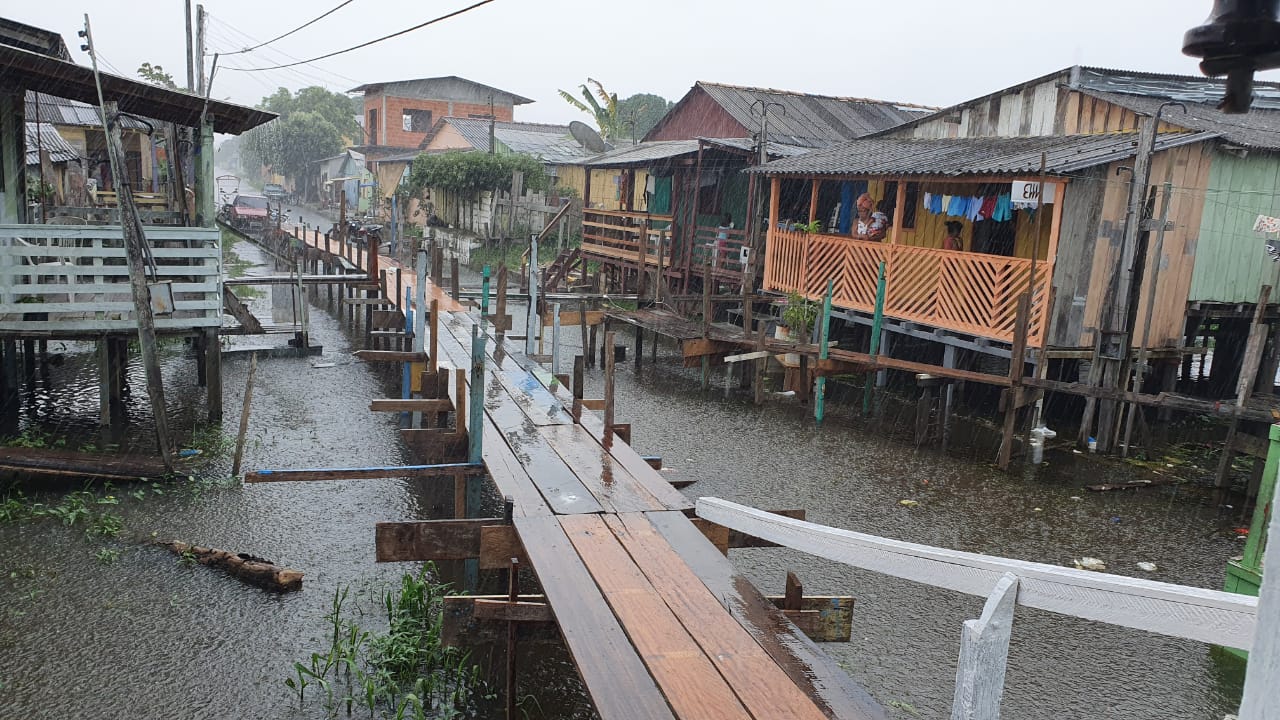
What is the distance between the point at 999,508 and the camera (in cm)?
1042

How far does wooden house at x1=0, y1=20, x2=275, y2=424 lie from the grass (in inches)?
221

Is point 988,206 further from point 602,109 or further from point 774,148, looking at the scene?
point 602,109

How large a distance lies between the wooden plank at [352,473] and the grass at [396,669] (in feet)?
3.17

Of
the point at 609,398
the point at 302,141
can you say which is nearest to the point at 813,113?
the point at 609,398

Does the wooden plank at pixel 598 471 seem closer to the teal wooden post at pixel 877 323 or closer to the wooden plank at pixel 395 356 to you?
the wooden plank at pixel 395 356

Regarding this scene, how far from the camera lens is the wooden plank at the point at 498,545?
5.90m

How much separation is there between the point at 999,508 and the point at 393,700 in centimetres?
696

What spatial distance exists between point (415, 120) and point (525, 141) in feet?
62.7

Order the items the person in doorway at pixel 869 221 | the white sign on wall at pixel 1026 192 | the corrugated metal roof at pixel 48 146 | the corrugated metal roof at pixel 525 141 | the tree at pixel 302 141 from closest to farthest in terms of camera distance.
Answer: the white sign on wall at pixel 1026 192, the person in doorway at pixel 869 221, the corrugated metal roof at pixel 48 146, the corrugated metal roof at pixel 525 141, the tree at pixel 302 141

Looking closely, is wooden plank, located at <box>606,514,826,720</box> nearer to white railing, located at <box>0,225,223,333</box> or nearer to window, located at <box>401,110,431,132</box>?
white railing, located at <box>0,225,223,333</box>

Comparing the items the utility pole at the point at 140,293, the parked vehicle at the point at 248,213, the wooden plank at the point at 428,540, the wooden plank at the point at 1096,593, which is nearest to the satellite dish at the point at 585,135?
the parked vehicle at the point at 248,213

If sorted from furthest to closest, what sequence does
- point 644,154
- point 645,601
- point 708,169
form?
1. point 644,154
2. point 708,169
3. point 645,601

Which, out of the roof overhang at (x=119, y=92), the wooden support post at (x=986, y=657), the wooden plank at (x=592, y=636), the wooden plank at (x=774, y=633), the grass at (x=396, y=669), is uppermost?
the roof overhang at (x=119, y=92)

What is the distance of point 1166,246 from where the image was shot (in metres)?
13.0
